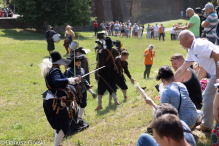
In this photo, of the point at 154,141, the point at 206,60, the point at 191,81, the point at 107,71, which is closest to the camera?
the point at 154,141

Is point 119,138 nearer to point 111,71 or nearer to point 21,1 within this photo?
point 111,71

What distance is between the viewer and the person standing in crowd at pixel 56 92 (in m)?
4.92

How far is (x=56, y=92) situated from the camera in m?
5.11

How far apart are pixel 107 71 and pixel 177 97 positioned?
4.38 metres

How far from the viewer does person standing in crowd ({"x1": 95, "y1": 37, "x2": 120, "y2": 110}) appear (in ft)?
26.5

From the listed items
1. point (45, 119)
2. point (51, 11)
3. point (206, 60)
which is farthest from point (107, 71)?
point (51, 11)

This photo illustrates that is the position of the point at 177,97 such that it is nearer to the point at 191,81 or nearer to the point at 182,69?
the point at 182,69

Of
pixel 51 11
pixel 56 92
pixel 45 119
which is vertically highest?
pixel 51 11

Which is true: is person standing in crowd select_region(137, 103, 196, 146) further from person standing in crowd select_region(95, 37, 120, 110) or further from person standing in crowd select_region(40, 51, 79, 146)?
person standing in crowd select_region(95, 37, 120, 110)

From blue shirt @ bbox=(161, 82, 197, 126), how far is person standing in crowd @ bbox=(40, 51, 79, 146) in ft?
6.58

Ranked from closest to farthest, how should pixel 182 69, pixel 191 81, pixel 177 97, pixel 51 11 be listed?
pixel 177 97, pixel 182 69, pixel 191 81, pixel 51 11

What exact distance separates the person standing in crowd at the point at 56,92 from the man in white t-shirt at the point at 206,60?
2.33m

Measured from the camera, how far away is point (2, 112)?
848cm

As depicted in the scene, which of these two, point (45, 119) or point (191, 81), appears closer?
point (191, 81)
